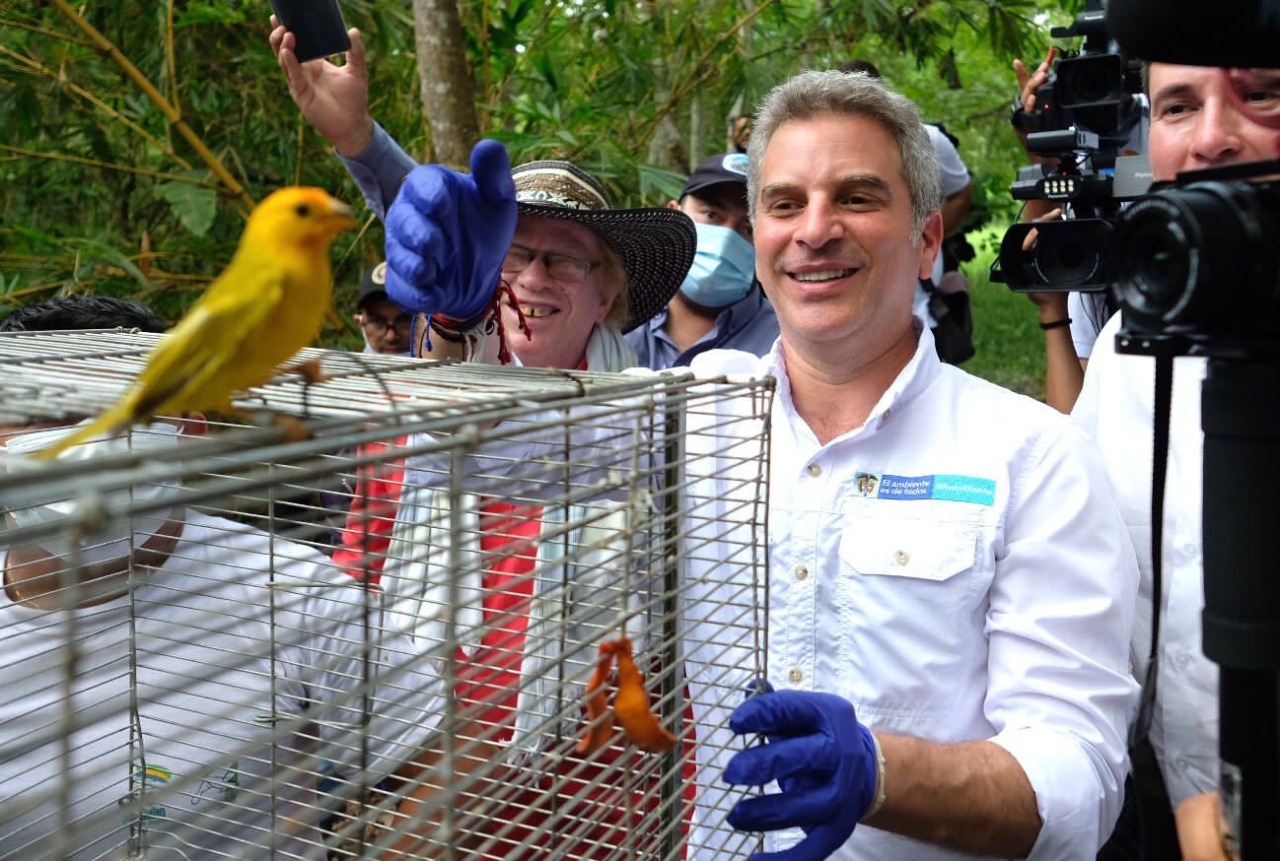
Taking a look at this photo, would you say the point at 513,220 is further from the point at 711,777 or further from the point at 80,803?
the point at 80,803

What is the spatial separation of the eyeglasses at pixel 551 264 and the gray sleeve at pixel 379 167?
0.33 m

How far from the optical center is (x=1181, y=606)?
4.79 ft

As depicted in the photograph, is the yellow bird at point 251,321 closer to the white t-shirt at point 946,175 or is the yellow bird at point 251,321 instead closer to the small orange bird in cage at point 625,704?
the small orange bird in cage at point 625,704

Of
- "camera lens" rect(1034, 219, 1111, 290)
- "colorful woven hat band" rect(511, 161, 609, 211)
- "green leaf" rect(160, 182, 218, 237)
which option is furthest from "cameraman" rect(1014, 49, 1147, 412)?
"green leaf" rect(160, 182, 218, 237)

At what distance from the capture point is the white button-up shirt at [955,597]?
4.42 ft

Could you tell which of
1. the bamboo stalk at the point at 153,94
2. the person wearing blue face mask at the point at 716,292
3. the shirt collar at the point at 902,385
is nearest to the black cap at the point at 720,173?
the person wearing blue face mask at the point at 716,292

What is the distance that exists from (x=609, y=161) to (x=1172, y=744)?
9.20 ft

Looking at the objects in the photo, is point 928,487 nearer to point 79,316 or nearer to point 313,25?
point 313,25

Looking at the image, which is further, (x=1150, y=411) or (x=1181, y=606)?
(x=1150, y=411)

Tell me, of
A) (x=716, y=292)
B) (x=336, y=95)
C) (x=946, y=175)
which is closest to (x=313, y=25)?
(x=336, y=95)

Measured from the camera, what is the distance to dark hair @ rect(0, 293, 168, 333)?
1.90 m

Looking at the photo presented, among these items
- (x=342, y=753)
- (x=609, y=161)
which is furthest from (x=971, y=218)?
(x=342, y=753)

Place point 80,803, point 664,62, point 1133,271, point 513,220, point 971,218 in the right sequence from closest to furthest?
point 1133,271, point 80,803, point 513,220, point 664,62, point 971,218

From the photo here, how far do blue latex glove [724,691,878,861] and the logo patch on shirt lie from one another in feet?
1.27
